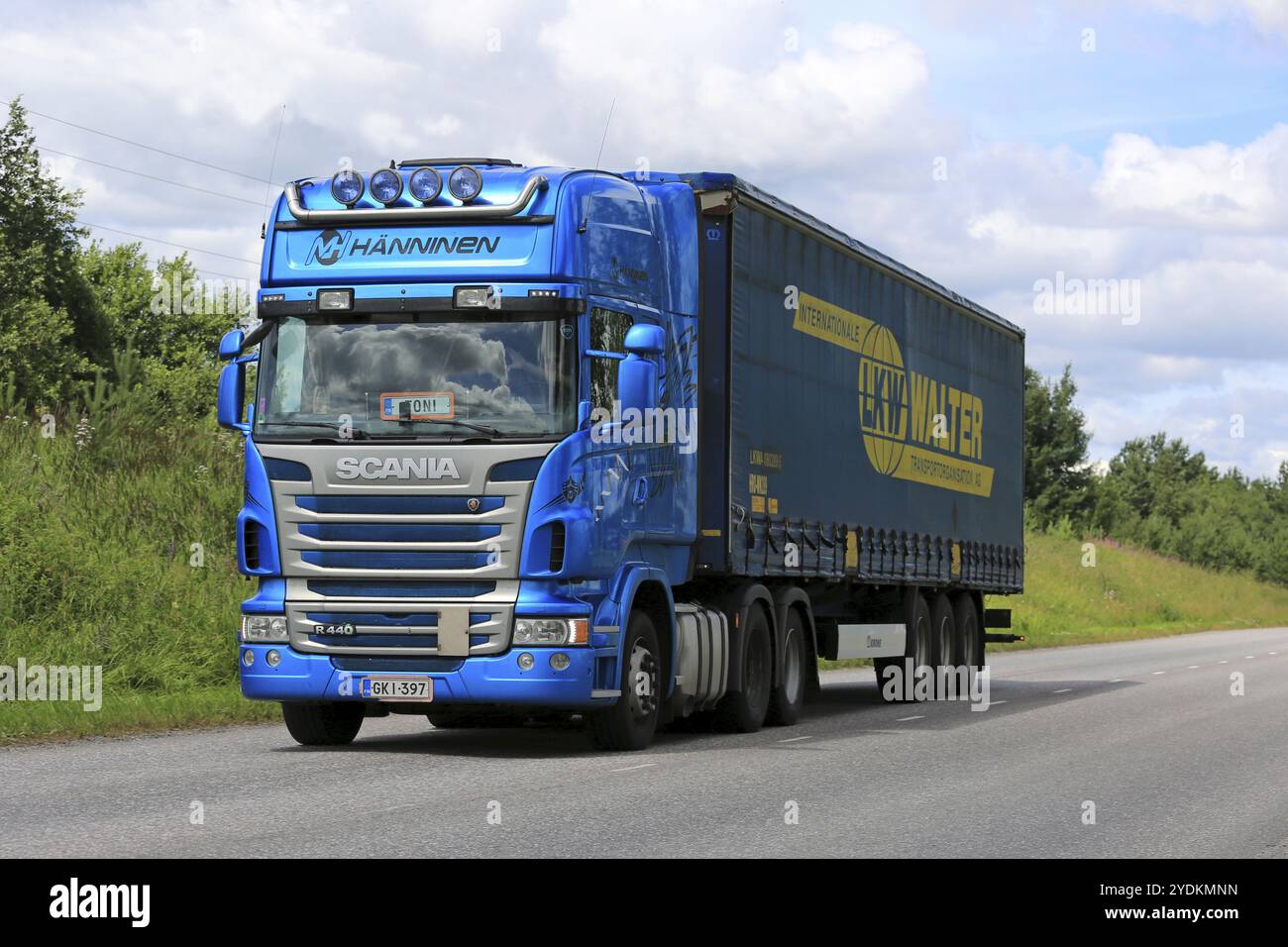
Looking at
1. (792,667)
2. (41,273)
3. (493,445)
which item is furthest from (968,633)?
(41,273)

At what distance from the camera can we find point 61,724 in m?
15.2

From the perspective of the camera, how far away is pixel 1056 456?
90.9 metres

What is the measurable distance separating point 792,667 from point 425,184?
6.30 metres

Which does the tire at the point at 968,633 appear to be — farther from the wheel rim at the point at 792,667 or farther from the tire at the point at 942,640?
the wheel rim at the point at 792,667

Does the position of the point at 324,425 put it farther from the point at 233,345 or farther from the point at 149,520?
the point at 149,520

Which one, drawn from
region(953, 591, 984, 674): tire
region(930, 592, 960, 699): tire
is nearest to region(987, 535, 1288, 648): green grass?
region(953, 591, 984, 674): tire

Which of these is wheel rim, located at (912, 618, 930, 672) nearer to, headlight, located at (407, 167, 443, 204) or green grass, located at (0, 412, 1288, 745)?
green grass, located at (0, 412, 1288, 745)

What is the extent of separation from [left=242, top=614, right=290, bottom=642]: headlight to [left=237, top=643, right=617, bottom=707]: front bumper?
7 centimetres

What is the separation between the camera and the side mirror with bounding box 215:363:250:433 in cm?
1383

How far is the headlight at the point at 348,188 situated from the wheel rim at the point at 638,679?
12.8 ft

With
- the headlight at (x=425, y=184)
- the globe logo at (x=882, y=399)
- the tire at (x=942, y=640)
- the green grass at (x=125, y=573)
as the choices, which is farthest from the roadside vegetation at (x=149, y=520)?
the tire at (x=942, y=640)

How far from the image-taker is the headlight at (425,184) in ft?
45.3
